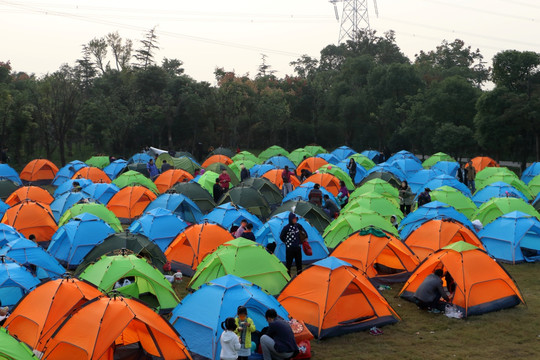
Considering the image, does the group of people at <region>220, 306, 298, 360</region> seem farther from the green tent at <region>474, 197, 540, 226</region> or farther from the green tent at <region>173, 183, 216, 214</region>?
the green tent at <region>173, 183, 216, 214</region>

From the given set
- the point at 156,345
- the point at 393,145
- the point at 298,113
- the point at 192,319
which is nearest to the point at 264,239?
the point at 192,319

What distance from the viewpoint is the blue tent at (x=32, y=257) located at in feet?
38.1

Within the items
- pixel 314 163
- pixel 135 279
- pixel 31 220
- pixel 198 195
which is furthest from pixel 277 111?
pixel 135 279

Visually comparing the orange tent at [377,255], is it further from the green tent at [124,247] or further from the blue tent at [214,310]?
the green tent at [124,247]

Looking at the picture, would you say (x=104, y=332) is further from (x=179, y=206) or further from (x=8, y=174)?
(x=8, y=174)

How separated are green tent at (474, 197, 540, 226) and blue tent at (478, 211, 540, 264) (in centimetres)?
182

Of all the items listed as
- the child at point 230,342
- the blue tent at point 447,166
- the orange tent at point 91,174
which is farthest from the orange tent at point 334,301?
the blue tent at point 447,166

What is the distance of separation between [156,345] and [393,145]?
3485 centimetres

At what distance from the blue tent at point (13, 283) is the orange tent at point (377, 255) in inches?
260

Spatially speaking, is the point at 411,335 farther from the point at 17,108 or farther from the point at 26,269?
the point at 17,108

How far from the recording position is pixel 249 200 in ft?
61.8

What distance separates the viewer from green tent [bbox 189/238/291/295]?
11.4 m

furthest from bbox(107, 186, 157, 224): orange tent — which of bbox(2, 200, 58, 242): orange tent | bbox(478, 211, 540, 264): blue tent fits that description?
bbox(478, 211, 540, 264): blue tent

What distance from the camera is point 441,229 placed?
13617 millimetres
